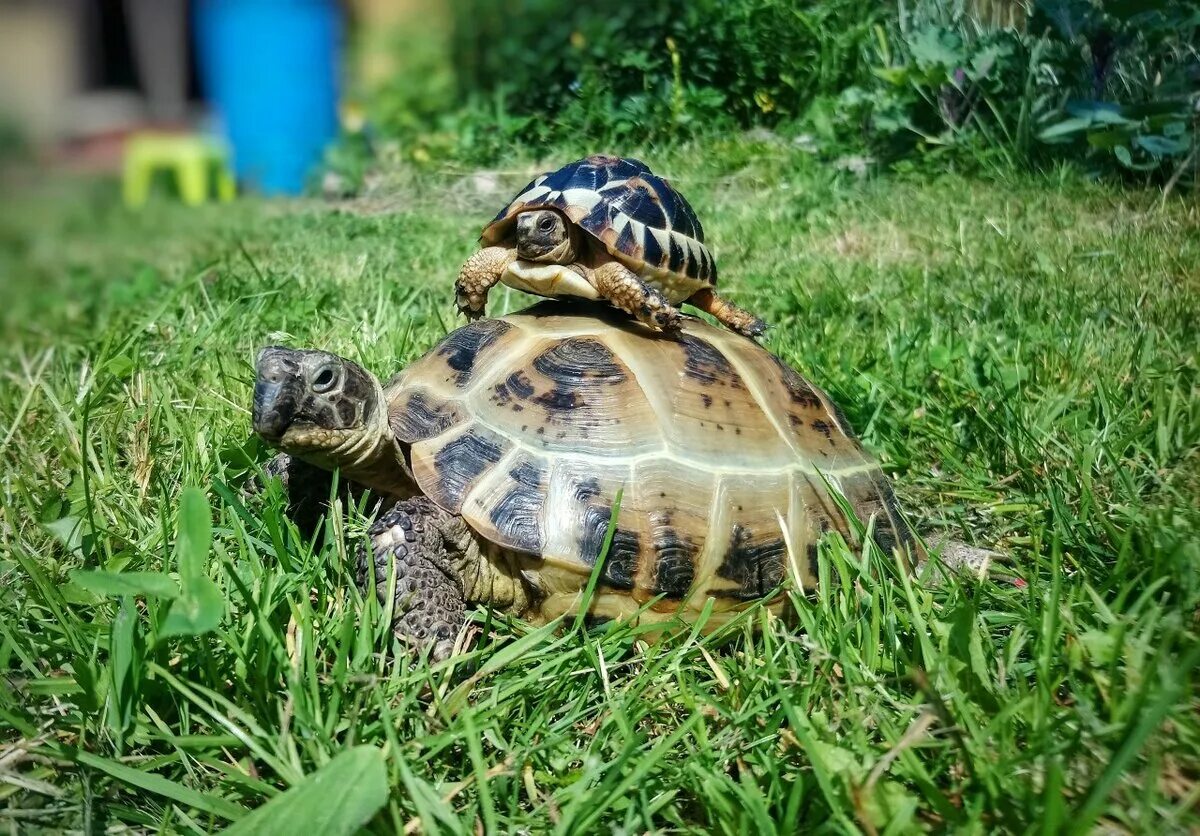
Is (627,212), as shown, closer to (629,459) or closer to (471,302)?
(471,302)

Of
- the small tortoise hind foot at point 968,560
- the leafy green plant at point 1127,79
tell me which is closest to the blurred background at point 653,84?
the leafy green plant at point 1127,79

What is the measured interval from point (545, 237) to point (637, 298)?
1.08ft

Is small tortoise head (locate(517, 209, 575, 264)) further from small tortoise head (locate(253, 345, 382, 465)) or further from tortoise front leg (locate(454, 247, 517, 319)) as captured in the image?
small tortoise head (locate(253, 345, 382, 465))

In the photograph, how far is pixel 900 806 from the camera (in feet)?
4.30

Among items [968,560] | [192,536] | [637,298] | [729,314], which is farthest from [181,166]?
[968,560]

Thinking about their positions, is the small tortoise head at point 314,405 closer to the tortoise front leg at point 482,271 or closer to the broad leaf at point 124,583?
the broad leaf at point 124,583

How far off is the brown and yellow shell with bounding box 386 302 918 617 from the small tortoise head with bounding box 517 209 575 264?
0.65 ft

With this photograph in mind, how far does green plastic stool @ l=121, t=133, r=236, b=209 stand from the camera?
0.60 metres

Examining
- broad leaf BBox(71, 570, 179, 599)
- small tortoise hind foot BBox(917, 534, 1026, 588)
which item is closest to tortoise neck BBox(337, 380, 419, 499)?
broad leaf BBox(71, 570, 179, 599)

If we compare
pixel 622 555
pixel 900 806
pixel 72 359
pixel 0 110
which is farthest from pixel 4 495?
pixel 900 806

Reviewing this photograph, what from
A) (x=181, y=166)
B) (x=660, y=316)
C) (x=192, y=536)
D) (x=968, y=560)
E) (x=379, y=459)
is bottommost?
(x=968, y=560)

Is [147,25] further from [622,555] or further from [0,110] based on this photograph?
[622,555]

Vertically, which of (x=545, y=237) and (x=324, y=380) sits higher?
(x=545, y=237)

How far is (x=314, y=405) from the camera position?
179 centimetres
